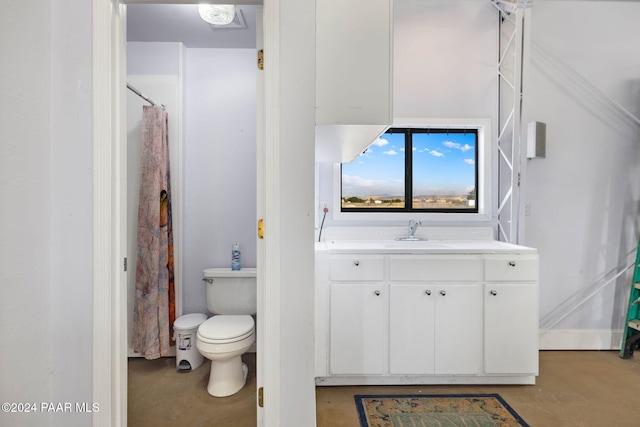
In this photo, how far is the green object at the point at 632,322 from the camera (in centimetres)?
247

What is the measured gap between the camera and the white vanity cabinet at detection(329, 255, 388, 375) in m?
1.99

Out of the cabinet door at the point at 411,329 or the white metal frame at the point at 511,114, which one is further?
the white metal frame at the point at 511,114

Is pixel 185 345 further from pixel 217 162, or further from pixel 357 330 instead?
pixel 217 162

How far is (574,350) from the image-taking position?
2.60 metres

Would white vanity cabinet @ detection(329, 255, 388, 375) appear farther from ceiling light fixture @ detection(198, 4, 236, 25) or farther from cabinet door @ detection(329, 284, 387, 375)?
ceiling light fixture @ detection(198, 4, 236, 25)

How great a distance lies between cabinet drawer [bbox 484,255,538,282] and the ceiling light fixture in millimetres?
2256

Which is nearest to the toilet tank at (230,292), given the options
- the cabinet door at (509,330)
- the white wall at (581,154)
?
the cabinet door at (509,330)

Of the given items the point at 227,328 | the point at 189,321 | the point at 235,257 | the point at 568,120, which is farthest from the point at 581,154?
the point at 189,321

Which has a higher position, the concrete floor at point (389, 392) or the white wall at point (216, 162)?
the white wall at point (216, 162)

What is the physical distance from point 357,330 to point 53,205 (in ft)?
5.56

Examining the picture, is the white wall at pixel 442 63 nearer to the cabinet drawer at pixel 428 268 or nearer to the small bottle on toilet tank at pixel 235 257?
the cabinet drawer at pixel 428 268

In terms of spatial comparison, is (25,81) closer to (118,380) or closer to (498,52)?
(118,380)

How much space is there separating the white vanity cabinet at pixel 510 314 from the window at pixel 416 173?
2.50ft

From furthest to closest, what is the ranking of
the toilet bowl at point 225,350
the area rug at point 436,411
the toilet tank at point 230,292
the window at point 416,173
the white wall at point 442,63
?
the window at point 416,173, the white wall at point 442,63, the toilet tank at point 230,292, the toilet bowl at point 225,350, the area rug at point 436,411
